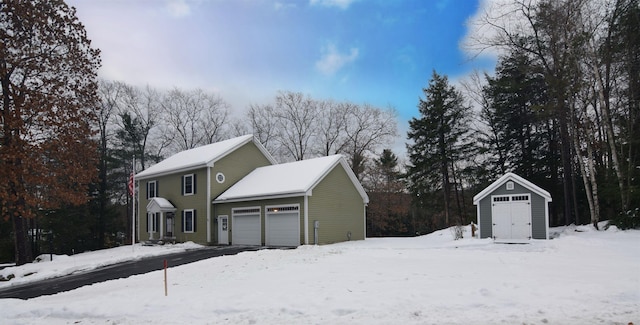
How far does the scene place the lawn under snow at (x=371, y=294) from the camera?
785 cm

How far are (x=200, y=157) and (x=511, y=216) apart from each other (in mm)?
18961

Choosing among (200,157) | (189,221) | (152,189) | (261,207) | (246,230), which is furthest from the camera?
(152,189)

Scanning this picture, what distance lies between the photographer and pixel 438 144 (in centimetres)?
3822

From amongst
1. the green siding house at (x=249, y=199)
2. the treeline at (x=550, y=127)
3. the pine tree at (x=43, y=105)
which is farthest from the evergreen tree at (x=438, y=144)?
the pine tree at (x=43, y=105)

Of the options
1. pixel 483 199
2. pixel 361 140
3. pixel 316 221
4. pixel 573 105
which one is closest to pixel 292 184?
pixel 316 221

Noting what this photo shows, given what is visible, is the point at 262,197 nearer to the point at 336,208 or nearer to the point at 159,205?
the point at 336,208

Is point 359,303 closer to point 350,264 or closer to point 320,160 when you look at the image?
point 350,264

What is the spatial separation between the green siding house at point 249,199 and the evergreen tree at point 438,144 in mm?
12827

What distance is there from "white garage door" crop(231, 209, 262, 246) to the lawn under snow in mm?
10383

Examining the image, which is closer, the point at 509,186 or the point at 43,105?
the point at 43,105

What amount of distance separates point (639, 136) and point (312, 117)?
2973 cm

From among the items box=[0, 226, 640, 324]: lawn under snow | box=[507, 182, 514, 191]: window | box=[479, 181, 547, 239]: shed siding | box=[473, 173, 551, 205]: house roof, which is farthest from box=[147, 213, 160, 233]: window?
box=[507, 182, 514, 191]: window

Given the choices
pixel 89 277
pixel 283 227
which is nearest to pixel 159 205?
pixel 283 227

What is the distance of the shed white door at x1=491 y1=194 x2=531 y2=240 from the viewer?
2186cm
